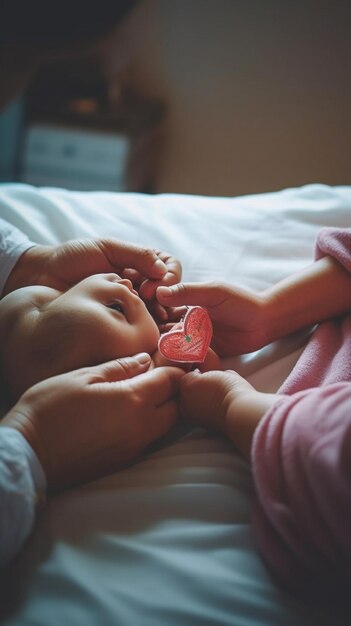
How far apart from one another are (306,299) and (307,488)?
41cm

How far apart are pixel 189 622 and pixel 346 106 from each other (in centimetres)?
198

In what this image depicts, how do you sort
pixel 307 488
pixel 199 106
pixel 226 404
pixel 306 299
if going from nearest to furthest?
pixel 307 488 < pixel 226 404 < pixel 306 299 < pixel 199 106

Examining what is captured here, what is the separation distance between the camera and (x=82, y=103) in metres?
2.28

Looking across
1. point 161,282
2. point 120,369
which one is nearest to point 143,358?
point 120,369

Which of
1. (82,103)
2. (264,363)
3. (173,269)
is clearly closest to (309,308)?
(264,363)

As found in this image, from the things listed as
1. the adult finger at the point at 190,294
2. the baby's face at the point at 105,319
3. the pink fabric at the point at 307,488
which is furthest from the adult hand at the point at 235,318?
the pink fabric at the point at 307,488

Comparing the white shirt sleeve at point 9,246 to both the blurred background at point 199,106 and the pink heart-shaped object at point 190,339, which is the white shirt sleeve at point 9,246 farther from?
the blurred background at point 199,106

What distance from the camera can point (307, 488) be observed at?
0.61 metres

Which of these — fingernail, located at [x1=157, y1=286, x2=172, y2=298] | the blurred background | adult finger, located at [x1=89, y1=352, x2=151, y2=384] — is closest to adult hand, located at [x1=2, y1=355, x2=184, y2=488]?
adult finger, located at [x1=89, y1=352, x2=151, y2=384]

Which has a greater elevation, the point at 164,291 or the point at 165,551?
the point at 164,291

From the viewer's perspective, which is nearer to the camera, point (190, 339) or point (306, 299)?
point (190, 339)

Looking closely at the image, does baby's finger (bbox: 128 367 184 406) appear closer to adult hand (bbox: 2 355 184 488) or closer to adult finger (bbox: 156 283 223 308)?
adult hand (bbox: 2 355 184 488)

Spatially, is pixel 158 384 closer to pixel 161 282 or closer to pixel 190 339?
pixel 190 339

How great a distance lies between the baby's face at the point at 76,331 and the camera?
0.78 meters
